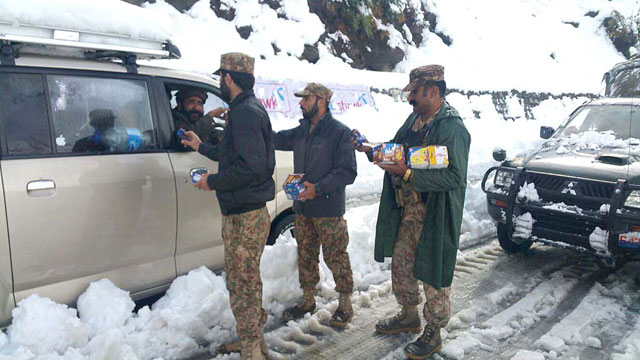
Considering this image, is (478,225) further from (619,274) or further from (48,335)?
(48,335)

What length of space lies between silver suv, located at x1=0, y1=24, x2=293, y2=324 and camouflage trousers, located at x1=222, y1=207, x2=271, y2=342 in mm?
628

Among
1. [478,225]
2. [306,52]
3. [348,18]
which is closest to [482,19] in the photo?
[348,18]

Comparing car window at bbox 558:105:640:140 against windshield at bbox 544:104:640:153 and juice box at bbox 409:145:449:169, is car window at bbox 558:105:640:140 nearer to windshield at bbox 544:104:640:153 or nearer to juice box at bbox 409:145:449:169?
windshield at bbox 544:104:640:153

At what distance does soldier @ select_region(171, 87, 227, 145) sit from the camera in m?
3.93

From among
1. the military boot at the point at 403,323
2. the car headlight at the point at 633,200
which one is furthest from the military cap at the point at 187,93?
the car headlight at the point at 633,200

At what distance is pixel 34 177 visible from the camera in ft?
9.70

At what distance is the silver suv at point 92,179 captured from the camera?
116 inches

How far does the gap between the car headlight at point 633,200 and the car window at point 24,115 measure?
4.79 meters

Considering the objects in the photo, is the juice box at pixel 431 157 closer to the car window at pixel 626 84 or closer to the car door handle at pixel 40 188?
the car door handle at pixel 40 188

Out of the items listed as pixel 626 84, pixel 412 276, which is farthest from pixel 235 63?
pixel 626 84

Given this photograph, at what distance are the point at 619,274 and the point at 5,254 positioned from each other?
5.62 m

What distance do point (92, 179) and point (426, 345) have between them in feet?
8.52

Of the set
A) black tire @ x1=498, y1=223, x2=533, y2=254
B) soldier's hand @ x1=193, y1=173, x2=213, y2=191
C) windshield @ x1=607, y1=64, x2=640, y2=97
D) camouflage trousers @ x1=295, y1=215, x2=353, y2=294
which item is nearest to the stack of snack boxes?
camouflage trousers @ x1=295, y1=215, x2=353, y2=294

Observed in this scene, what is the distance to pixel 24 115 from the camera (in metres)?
3.00
